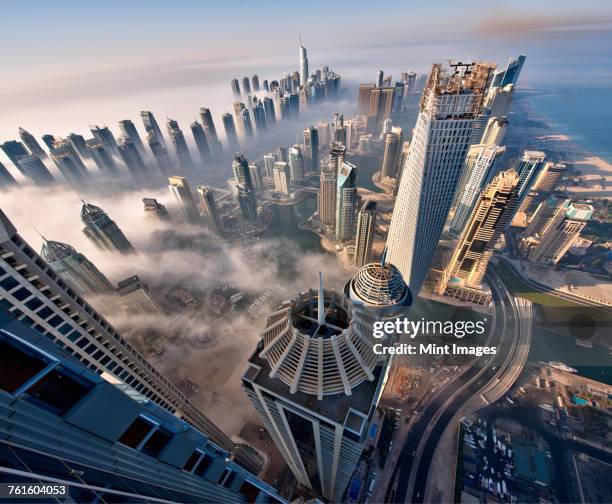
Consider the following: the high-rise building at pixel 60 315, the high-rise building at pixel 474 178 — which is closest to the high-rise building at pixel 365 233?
the high-rise building at pixel 474 178

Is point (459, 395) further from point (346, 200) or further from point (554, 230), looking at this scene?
point (346, 200)

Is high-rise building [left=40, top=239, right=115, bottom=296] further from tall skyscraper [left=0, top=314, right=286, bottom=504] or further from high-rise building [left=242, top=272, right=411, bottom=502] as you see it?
tall skyscraper [left=0, top=314, right=286, bottom=504]

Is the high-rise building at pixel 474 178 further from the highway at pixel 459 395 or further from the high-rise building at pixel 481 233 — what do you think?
the highway at pixel 459 395

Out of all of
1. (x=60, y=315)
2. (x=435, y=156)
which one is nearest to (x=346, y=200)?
(x=435, y=156)

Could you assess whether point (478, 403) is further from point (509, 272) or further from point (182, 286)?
point (182, 286)

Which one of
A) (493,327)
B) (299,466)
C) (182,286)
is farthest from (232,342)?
(493,327)
